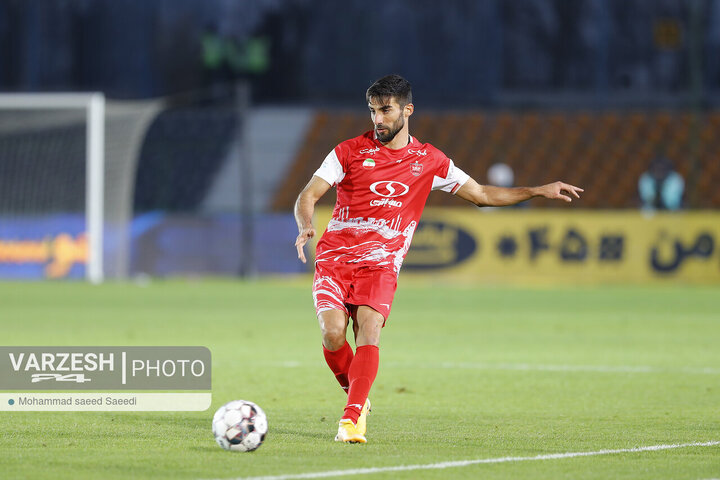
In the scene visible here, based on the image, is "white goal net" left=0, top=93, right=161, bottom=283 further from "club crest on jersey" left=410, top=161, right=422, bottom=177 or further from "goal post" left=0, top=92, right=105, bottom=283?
"club crest on jersey" left=410, top=161, right=422, bottom=177

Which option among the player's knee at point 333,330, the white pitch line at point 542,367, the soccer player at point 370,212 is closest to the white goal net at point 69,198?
the white pitch line at point 542,367

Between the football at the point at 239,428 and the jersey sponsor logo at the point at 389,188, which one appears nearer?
the football at the point at 239,428

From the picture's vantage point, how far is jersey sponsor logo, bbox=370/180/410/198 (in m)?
7.03

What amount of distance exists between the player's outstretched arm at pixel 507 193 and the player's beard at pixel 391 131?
2.02 feet

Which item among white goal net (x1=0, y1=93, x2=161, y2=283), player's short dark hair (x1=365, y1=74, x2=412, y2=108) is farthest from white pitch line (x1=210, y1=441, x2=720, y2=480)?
white goal net (x1=0, y1=93, x2=161, y2=283)

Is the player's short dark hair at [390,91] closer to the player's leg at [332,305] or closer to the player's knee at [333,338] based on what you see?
the player's leg at [332,305]

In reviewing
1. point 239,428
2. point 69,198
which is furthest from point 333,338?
point 69,198

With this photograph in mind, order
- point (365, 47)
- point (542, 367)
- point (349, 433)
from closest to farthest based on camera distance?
point (349, 433) → point (542, 367) → point (365, 47)

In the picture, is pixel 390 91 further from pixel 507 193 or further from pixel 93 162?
pixel 93 162

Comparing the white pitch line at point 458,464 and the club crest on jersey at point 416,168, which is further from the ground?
the club crest on jersey at point 416,168

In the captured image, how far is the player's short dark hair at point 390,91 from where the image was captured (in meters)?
6.80

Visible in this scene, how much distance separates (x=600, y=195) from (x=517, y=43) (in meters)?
5.38

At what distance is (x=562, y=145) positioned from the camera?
32.0m

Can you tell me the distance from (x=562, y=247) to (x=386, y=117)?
1795 cm
